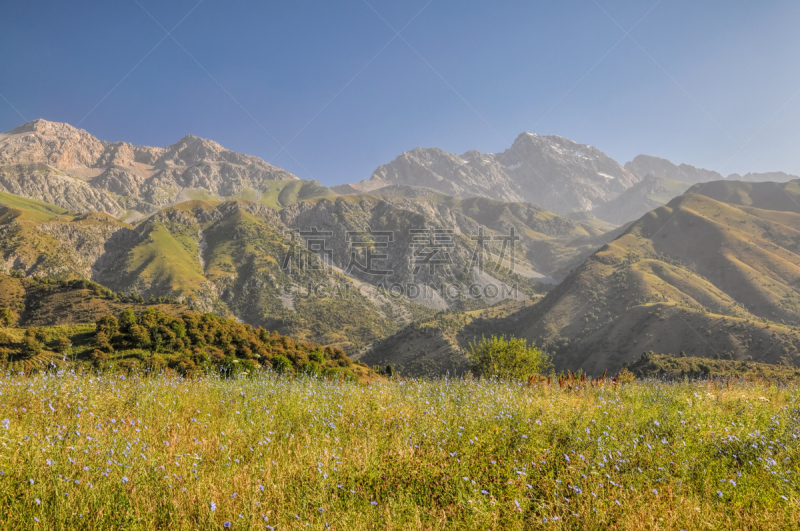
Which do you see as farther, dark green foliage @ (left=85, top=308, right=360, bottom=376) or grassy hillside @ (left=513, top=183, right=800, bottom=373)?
grassy hillside @ (left=513, top=183, right=800, bottom=373)

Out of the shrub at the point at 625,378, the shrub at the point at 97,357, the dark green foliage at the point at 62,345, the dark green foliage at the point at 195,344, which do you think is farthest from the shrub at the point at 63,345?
the shrub at the point at 625,378

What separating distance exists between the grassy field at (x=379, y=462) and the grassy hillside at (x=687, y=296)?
233ft

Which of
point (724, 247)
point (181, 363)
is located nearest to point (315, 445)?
point (181, 363)

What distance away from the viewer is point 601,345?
8169 cm

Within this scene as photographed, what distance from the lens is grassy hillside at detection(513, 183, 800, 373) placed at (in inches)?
2603

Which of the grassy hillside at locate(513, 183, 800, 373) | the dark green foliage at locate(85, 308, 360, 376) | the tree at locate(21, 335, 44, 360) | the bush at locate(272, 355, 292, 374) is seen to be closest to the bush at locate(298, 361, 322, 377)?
the dark green foliage at locate(85, 308, 360, 376)

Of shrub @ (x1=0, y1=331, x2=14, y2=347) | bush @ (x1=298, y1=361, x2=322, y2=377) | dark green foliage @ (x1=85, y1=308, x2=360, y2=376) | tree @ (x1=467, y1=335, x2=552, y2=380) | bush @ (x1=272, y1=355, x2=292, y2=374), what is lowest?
tree @ (x1=467, y1=335, x2=552, y2=380)

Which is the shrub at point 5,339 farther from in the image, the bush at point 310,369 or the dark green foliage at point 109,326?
the bush at point 310,369

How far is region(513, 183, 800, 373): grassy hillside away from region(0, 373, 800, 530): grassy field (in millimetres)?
70870

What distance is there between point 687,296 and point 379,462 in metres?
114

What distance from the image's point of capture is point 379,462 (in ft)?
15.1

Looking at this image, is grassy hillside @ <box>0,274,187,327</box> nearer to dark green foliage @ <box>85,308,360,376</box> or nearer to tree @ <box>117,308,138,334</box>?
dark green foliage @ <box>85,308,360,376</box>

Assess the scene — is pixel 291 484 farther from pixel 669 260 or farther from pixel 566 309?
pixel 669 260

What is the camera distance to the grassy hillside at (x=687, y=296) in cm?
6612
